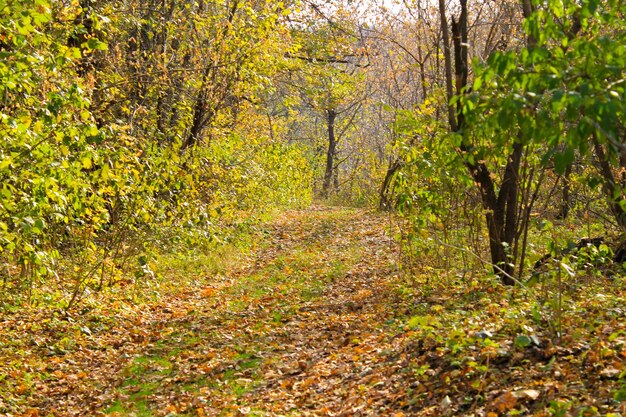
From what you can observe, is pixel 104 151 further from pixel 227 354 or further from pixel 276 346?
pixel 276 346

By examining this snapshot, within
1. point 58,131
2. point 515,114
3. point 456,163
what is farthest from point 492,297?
point 58,131

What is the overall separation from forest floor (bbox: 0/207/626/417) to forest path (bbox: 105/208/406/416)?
2 cm

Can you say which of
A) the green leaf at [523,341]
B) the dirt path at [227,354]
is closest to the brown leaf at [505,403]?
the green leaf at [523,341]

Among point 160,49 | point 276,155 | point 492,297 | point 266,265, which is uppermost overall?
point 160,49

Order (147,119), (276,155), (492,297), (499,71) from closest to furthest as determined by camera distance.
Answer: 1. (499,71)
2. (492,297)
3. (147,119)
4. (276,155)

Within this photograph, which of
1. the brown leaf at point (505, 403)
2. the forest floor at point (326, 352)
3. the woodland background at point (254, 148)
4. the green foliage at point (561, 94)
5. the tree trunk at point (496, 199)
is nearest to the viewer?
the green foliage at point (561, 94)

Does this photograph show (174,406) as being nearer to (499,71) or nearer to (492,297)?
(492,297)

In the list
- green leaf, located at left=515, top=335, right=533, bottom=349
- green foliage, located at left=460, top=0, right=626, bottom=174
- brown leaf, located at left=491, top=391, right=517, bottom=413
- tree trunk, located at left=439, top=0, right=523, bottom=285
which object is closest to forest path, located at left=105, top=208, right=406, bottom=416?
brown leaf, located at left=491, top=391, right=517, bottom=413

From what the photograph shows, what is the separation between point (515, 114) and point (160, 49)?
443 inches

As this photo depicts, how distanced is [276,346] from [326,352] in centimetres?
78

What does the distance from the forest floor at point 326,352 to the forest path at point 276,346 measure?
0.02 meters

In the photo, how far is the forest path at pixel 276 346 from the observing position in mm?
5945

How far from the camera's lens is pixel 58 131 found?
6242mm

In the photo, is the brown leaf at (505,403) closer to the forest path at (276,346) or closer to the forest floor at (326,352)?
the forest floor at (326,352)
